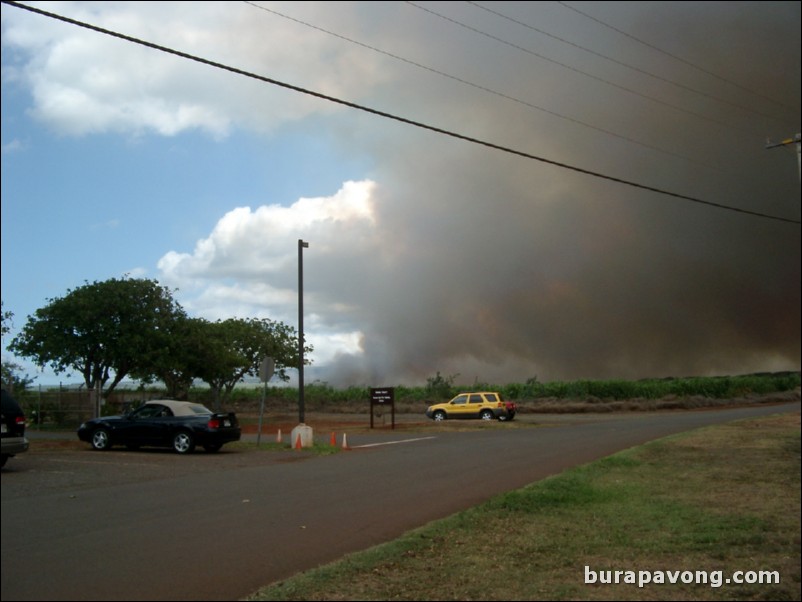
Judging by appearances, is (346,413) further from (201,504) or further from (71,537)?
(71,537)

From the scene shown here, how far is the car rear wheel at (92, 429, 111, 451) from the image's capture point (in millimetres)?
5163

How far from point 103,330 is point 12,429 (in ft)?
3.21

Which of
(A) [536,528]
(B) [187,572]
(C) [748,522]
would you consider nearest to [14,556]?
(B) [187,572]

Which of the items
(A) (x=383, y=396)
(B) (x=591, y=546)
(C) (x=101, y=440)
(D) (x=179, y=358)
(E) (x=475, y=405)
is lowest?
(B) (x=591, y=546)

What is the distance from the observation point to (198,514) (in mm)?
8086

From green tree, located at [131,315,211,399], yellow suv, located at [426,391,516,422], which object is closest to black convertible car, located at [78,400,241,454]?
green tree, located at [131,315,211,399]

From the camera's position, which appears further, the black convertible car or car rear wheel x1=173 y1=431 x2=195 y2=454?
car rear wheel x1=173 y1=431 x2=195 y2=454

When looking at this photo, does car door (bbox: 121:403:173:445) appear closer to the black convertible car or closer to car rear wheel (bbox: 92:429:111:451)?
the black convertible car

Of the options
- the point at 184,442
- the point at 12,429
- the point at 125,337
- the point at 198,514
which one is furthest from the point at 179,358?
the point at 184,442

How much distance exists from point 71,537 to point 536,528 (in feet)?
16.8

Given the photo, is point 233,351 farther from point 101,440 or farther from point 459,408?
point 459,408

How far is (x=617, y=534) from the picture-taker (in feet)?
26.0

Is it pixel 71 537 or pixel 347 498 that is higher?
pixel 71 537

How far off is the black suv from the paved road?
0.51 ft
